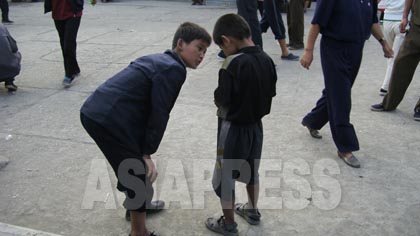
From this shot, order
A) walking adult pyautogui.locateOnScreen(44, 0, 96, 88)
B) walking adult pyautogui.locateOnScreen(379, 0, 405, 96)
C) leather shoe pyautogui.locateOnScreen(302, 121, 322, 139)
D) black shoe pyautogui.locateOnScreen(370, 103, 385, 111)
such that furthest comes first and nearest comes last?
1. walking adult pyautogui.locateOnScreen(44, 0, 96, 88)
2. walking adult pyautogui.locateOnScreen(379, 0, 405, 96)
3. black shoe pyautogui.locateOnScreen(370, 103, 385, 111)
4. leather shoe pyautogui.locateOnScreen(302, 121, 322, 139)

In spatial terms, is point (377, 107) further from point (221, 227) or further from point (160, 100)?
A: point (160, 100)

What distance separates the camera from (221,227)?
9.45 ft

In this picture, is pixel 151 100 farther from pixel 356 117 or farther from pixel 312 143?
pixel 356 117

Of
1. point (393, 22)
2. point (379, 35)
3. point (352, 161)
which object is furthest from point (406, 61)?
point (352, 161)

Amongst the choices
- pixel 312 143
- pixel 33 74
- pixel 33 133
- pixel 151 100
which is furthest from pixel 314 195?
pixel 33 74

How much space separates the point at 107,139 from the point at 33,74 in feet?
15.1

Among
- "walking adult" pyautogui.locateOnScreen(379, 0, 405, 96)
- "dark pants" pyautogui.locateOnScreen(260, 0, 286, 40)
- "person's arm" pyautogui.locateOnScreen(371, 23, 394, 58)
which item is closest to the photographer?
"person's arm" pyautogui.locateOnScreen(371, 23, 394, 58)

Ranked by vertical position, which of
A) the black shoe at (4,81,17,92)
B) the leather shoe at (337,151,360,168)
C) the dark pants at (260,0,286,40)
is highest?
the dark pants at (260,0,286,40)

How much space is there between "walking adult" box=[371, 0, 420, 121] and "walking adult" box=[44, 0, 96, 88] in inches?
154

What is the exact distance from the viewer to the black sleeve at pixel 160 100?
7.77 feet

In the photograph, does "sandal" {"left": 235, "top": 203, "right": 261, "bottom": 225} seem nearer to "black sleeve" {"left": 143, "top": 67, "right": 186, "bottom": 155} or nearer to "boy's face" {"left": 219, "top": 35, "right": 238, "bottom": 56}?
"black sleeve" {"left": 143, "top": 67, "right": 186, "bottom": 155}

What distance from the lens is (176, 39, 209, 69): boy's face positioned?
2.51m

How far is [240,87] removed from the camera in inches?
100

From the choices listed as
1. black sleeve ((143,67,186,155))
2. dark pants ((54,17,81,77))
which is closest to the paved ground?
dark pants ((54,17,81,77))
